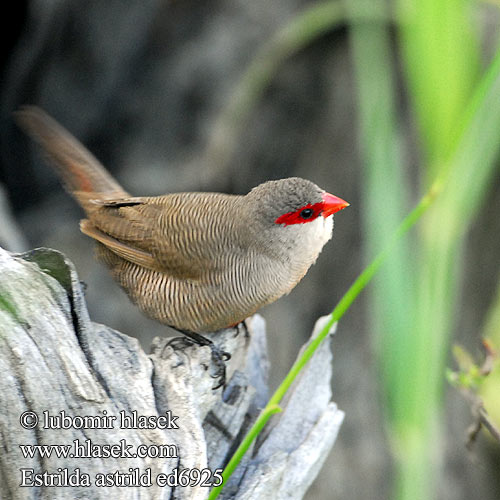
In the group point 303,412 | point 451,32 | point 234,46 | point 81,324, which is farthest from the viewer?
point 234,46

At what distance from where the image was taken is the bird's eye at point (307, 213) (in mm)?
2227

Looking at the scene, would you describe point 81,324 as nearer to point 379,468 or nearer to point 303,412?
point 303,412

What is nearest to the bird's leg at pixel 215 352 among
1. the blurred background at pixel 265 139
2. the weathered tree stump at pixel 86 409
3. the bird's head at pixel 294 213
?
the weathered tree stump at pixel 86 409

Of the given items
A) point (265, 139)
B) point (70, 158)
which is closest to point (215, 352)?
point (70, 158)

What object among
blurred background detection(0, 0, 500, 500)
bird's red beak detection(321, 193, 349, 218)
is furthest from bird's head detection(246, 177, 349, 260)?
blurred background detection(0, 0, 500, 500)

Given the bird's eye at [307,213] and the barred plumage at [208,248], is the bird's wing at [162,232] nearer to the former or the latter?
the barred plumage at [208,248]

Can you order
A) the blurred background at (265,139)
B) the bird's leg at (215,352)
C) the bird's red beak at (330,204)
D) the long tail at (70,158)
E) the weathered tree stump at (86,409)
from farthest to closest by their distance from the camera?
the blurred background at (265,139) → the long tail at (70,158) → the bird's leg at (215,352) → the bird's red beak at (330,204) → the weathered tree stump at (86,409)

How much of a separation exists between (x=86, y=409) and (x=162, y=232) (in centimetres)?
79

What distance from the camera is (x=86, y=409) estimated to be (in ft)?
6.24

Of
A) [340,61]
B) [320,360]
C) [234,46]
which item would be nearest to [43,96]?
[234,46]

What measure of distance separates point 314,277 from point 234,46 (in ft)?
5.76

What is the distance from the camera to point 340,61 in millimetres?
4754

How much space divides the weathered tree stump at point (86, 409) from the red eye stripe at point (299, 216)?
552mm

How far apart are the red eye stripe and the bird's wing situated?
0.86ft
